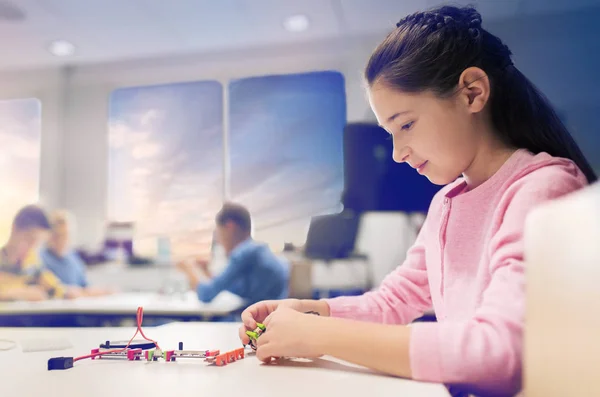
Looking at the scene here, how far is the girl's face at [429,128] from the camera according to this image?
32.9 inches

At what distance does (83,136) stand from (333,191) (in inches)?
67.5

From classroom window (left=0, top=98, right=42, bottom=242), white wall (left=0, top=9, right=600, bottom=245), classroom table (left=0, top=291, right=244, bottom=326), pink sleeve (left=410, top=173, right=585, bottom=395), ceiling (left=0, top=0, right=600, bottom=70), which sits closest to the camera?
pink sleeve (left=410, top=173, right=585, bottom=395)

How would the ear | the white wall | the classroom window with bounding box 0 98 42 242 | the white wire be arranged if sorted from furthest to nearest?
the classroom window with bounding box 0 98 42 242 → the white wall → the white wire → the ear

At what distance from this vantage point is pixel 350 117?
2797 millimetres

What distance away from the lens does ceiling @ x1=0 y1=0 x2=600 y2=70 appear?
2.13 meters

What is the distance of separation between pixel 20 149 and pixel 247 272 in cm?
180

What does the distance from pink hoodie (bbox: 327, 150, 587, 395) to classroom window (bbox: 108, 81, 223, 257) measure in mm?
2608

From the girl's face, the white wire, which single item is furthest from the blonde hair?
the girl's face

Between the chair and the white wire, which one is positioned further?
the white wire

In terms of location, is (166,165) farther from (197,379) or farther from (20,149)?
(197,379)

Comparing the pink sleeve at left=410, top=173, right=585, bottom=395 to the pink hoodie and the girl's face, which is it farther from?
the girl's face

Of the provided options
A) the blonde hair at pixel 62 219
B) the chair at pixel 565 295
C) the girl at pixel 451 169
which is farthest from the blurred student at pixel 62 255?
the chair at pixel 565 295

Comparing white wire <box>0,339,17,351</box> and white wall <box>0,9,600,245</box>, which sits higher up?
white wall <box>0,9,600,245</box>

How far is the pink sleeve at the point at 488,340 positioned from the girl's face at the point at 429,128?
0.24 meters
